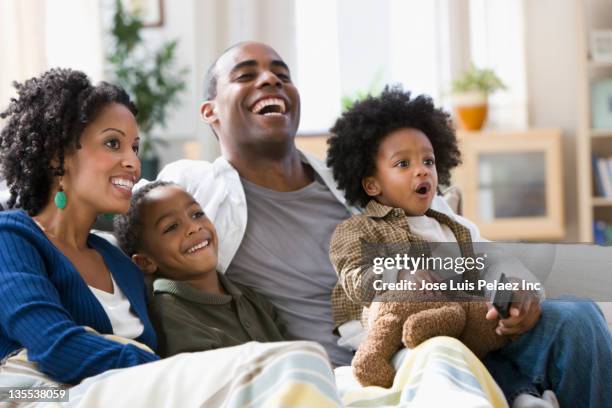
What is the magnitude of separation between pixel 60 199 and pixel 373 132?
2.33 feet

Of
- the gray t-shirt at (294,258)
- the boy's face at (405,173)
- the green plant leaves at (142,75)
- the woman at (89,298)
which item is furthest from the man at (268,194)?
the green plant leaves at (142,75)

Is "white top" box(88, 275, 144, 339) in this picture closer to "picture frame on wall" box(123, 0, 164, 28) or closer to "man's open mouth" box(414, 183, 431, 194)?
"man's open mouth" box(414, 183, 431, 194)

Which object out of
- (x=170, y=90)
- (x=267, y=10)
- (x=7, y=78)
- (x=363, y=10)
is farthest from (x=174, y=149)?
(x=7, y=78)

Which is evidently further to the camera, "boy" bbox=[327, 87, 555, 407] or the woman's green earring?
"boy" bbox=[327, 87, 555, 407]

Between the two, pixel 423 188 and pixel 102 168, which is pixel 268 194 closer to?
pixel 423 188

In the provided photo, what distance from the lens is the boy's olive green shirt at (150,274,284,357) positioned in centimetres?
176

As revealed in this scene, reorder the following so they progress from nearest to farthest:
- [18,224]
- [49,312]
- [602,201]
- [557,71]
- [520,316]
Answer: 1. [49,312]
2. [18,224]
3. [520,316]
4. [602,201]
5. [557,71]

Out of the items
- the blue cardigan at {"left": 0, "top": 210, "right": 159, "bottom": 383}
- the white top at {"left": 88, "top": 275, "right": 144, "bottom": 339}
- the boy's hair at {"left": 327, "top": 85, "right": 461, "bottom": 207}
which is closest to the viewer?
the blue cardigan at {"left": 0, "top": 210, "right": 159, "bottom": 383}

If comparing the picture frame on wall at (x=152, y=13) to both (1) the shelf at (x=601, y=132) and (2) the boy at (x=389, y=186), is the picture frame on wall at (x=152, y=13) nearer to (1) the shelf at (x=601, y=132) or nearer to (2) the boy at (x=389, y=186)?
(1) the shelf at (x=601, y=132)

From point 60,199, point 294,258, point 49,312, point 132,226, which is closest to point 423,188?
point 294,258

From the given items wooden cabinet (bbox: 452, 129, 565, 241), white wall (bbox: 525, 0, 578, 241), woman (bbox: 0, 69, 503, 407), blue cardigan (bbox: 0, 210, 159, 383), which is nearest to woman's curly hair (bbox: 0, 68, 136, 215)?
woman (bbox: 0, 69, 503, 407)

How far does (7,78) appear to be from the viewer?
3525mm

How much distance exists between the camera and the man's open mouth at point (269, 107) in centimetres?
218

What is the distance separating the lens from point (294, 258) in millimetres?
2100
